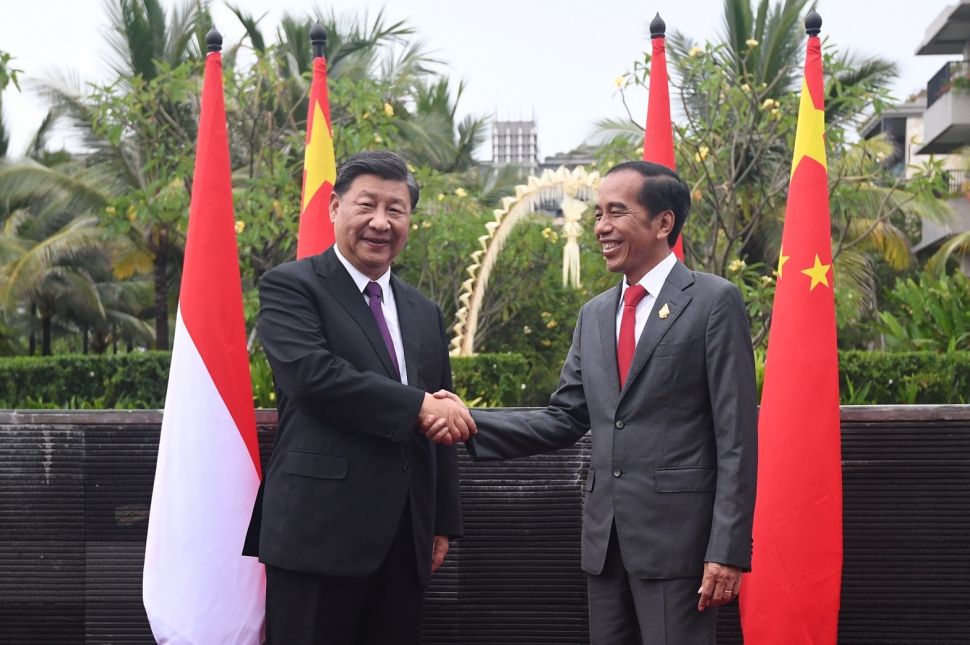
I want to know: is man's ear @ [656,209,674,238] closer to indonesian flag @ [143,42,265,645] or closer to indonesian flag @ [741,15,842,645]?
indonesian flag @ [741,15,842,645]

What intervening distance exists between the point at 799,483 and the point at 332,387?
2.01 metres

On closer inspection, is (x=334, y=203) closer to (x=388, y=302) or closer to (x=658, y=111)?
(x=388, y=302)

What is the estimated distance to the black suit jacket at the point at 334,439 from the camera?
333 centimetres

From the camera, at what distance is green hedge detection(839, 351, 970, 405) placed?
8430 millimetres

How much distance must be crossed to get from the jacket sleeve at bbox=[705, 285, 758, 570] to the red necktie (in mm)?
267

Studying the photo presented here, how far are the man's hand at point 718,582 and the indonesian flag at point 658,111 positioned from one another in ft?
7.13

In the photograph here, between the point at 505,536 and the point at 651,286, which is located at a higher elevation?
the point at 651,286

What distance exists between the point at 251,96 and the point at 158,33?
12000mm

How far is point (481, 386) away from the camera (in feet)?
29.5

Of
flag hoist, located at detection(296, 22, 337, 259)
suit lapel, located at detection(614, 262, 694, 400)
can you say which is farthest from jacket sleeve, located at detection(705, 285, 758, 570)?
flag hoist, located at detection(296, 22, 337, 259)

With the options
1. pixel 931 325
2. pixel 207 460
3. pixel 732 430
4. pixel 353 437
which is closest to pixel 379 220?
pixel 353 437

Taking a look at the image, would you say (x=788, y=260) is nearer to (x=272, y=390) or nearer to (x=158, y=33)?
(x=272, y=390)

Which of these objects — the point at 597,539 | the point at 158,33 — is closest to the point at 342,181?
the point at 597,539

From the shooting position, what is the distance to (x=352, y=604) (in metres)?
3.41
